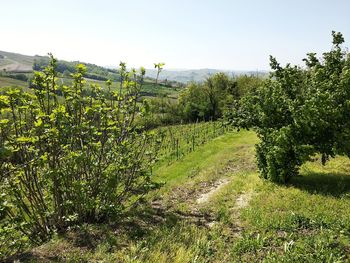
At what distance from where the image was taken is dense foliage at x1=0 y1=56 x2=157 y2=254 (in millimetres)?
9773

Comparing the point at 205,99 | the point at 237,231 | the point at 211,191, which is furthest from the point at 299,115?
the point at 205,99

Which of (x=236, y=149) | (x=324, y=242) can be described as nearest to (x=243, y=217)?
(x=324, y=242)

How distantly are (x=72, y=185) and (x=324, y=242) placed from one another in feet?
24.5

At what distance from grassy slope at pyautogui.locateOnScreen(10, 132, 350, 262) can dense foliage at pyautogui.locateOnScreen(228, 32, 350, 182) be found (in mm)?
1418

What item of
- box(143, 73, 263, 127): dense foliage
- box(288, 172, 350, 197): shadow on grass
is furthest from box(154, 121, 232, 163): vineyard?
box(143, 73, 263, 127): dense foliage

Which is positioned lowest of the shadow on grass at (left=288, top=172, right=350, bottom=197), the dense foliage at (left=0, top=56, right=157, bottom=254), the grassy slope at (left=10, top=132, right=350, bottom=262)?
the grassy slope at (left=10, top=132, right=350, bottom=262)

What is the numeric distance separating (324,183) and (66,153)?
1157 centimetres

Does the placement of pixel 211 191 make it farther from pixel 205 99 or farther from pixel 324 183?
pixel 205 99

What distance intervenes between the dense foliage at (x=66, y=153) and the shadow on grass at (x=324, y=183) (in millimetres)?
7508

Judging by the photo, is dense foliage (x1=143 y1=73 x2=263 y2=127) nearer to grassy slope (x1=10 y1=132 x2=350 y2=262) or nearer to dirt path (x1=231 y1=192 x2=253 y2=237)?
dirt path (x1=231 y1=192 x2=253 y2=237)

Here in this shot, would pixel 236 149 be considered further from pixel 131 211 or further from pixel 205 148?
pixel 131 211

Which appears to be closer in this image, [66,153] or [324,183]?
[66,153]

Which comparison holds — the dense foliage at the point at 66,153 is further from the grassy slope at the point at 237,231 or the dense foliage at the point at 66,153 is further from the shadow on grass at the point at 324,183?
the shadow on grass at the point at 324,183

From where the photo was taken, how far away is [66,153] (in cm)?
1066
